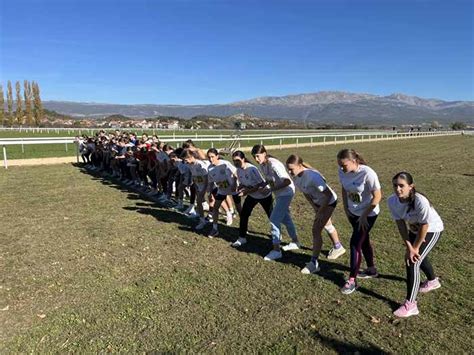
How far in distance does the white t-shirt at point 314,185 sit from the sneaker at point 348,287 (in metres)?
1.18

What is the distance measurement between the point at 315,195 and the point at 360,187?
950mm

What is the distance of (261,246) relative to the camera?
7609 millimetres

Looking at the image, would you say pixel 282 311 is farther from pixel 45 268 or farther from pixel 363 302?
pixel 45 268

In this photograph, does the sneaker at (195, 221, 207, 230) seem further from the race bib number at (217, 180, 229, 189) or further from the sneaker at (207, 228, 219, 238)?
the race bib number at (217, 180, 229, 189)

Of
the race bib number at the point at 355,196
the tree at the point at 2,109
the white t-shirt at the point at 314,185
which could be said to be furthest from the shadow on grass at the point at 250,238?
the tree at the point at 2,109

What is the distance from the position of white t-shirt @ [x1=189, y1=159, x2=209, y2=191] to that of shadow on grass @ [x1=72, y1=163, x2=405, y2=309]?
0.87 metres

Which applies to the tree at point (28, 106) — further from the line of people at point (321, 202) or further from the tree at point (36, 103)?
the line of people at point (321, 202)

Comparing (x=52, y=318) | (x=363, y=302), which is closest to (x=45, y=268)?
(x=52, y=318)

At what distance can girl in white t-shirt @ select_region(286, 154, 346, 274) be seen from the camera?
242 inches

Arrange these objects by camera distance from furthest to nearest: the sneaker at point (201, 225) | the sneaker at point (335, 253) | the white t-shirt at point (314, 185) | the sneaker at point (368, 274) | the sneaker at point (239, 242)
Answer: the sneaker at point (201, 225) < the sneaker at point (239, 242) < the sneaker at point (335, 253) < the white t-shirt at point (314, 185) < the sneaker at point (368, 274)

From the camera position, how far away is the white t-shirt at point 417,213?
494cm

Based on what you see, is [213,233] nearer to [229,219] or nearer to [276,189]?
[229,219]

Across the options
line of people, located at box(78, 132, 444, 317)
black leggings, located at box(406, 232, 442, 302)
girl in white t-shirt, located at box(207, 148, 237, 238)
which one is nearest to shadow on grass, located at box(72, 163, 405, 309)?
line of people, located at box(78, 132, 444, 317)

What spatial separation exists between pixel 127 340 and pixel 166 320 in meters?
0.54
